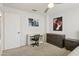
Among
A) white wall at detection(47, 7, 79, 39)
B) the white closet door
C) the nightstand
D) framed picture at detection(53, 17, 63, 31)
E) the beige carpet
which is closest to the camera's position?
the beige carpet

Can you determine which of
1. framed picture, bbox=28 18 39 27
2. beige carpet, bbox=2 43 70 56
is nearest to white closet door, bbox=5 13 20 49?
beige carpet, bbox=2 43 70 56

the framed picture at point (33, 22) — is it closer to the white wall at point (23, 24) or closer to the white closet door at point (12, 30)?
the white wall at point (23, 24)

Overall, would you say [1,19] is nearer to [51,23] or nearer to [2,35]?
[2,35]

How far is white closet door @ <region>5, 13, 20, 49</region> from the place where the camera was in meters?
4.52

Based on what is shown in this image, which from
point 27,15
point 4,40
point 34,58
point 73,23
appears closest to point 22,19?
point 27,15

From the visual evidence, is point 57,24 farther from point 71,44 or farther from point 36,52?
point 36,52

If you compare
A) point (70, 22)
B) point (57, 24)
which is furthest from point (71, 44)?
point (57, 24)

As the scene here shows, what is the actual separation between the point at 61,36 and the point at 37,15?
6.64 ft

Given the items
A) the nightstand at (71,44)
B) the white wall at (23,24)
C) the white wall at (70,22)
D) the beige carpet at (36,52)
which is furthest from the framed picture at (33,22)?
the nightstand at (71,44)

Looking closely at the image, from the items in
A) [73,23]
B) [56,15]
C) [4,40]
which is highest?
[56,15]

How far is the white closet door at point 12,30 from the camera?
4.52 meters

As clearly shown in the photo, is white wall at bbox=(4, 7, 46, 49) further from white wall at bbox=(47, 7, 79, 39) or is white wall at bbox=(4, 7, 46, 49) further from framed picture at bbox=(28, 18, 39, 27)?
white wall at bbox=(47, 7, 79, 39)

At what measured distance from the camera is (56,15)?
562cm

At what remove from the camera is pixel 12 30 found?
15.6 ft
